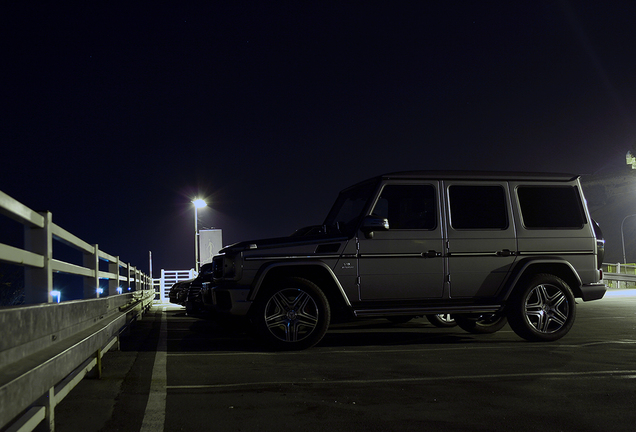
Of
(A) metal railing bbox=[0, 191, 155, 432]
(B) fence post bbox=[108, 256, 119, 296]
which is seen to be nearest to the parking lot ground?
(A) metal railing bbox=[0, 191, 155, 432]

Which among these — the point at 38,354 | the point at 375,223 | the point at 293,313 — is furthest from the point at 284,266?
the point at 38,354

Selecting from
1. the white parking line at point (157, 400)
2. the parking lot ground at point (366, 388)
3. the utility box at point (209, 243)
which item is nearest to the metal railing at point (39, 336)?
the parking lot ground at point (366, 388)

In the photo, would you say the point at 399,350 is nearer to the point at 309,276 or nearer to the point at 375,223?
the point at 309,276

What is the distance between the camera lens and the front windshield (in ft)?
26.8

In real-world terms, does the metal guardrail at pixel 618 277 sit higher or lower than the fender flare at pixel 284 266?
lower

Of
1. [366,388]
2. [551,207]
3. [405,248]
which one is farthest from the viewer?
[551,207]

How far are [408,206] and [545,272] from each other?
2.16 m

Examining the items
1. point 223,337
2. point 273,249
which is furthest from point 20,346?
point 223,337

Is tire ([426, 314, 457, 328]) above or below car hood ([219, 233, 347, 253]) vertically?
below

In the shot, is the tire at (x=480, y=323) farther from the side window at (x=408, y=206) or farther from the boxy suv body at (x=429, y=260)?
the side window at (x=408, y=206)

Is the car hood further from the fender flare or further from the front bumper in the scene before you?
the front bumper

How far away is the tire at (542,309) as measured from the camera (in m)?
8.27

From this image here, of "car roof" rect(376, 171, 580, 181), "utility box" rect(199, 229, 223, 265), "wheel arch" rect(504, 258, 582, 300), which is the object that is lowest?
"wheel arch" rect(504, 258, 582, 300)

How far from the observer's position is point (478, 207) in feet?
27.6
